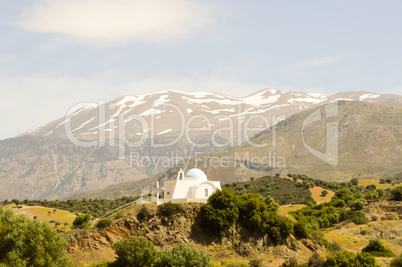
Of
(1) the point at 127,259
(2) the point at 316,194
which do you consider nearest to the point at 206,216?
(1) the point at 127,259

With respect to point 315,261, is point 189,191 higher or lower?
higher

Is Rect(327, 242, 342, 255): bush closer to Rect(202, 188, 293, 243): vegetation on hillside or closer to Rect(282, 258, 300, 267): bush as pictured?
Rect(202, 188, 293, 243): vegetation on hillside

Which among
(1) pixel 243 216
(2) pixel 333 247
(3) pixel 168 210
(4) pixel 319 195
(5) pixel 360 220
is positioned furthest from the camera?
(4) pixel 319 195

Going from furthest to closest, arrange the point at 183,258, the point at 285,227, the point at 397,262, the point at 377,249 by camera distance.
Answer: the point at 377,249, the point at 285,227, the point at 397,262, the point at 183,258

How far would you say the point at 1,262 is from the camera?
4872cm

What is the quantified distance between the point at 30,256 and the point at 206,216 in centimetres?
2308

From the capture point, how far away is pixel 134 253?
2215 inches

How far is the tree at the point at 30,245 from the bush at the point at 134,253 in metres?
6.20

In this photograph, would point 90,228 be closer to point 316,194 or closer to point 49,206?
point 49,206

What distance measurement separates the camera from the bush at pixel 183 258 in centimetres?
5368

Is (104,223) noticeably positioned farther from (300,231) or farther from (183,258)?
(300,231)

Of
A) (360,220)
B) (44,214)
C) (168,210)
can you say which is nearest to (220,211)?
(168,210)

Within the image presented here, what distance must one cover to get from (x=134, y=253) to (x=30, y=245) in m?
11.4

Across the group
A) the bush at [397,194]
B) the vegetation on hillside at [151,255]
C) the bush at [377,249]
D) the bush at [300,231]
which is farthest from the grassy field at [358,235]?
the vegetation on hillside at [151,255]
